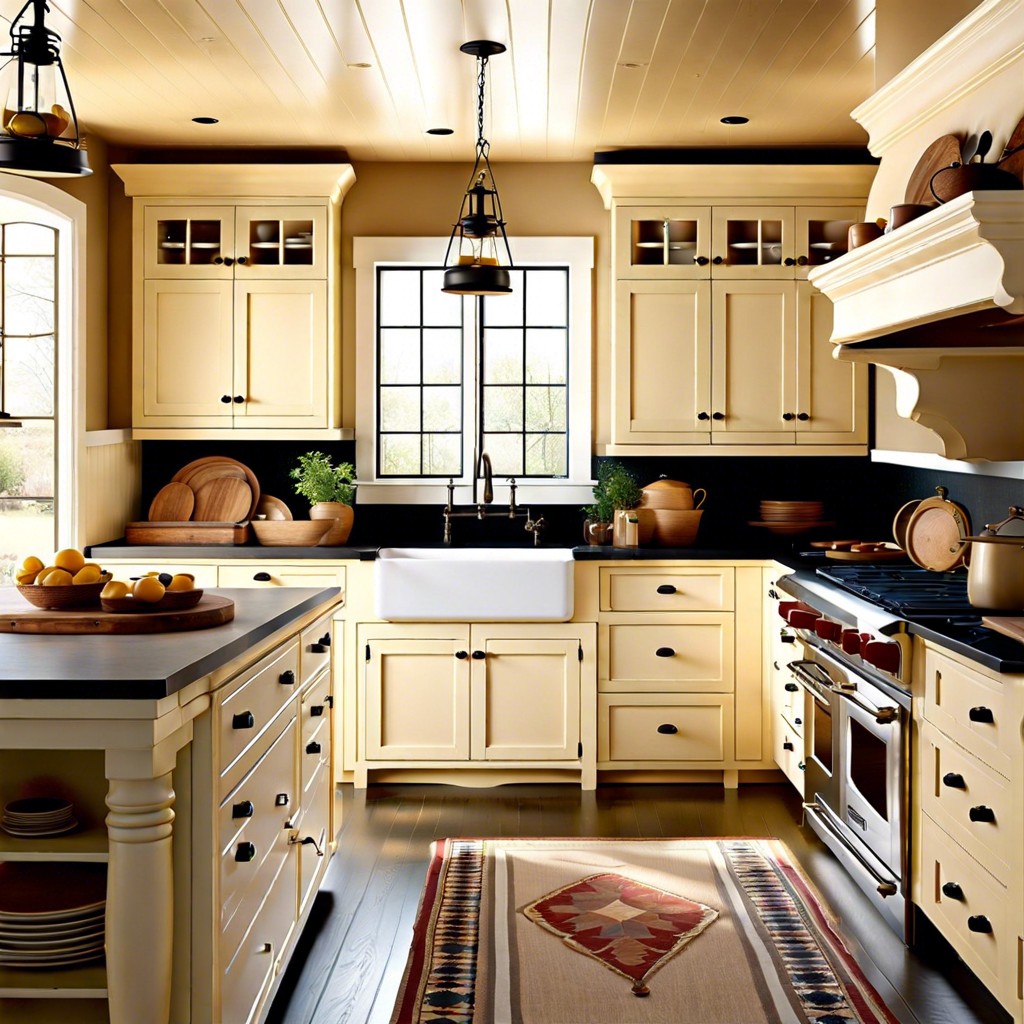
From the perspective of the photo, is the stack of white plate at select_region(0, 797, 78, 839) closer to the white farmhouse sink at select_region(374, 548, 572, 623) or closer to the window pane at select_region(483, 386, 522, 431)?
the white farmhouse sink at select_region(374, 548, 572, 623)

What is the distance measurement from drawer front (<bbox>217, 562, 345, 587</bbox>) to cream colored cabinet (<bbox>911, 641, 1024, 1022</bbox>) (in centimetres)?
249

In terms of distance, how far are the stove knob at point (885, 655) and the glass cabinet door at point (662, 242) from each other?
237 centimetres

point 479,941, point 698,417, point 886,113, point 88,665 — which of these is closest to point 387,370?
point 698,417

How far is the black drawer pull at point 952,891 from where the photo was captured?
9.27 ft

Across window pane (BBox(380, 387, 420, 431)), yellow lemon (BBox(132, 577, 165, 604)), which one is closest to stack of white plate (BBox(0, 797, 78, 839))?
yellow lemon (BBox(132, 577, 165, 604))

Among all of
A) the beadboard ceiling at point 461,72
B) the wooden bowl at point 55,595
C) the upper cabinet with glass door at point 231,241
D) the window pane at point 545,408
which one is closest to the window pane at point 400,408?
the window pane at point 545,408

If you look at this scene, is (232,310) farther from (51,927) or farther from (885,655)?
(51,927)

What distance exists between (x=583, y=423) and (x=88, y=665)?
348cm

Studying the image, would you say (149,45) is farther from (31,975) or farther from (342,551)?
(31,975)

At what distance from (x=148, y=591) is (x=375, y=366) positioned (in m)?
2.83

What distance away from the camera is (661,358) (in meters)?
5.14

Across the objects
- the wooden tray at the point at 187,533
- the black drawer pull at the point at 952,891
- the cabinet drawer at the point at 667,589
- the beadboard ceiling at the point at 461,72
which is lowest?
the black drawer pull at the point at 952,891

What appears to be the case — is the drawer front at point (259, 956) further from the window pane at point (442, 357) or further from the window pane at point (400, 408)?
the window pane at point (442, 357)

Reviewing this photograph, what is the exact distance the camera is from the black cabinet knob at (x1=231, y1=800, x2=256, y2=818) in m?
2.43
